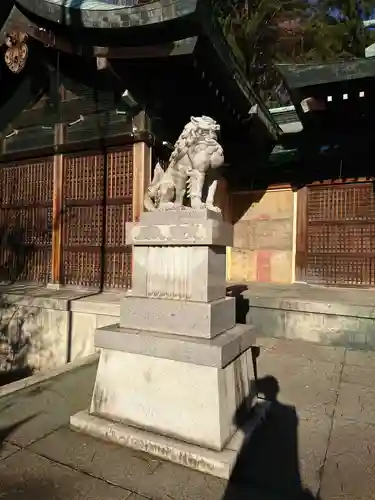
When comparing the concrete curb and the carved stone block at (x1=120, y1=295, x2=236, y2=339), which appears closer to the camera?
the carved stone block at (x1=120, y1=295, x2=236, y2=339)

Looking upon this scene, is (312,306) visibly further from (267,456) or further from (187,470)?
(187,470)

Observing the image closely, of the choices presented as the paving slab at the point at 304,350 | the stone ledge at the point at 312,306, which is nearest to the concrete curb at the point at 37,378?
the paving slab at the point at 304,350

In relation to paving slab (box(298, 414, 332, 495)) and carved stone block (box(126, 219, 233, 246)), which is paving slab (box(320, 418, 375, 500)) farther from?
carved stone block (box(126, 219, 233, 246))

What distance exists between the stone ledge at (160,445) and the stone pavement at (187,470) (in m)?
0.05

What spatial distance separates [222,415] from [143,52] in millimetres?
5107

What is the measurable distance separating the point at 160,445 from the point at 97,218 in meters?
5.30

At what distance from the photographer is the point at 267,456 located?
2.60 metres

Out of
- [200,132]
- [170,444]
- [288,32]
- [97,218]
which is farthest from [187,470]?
[288,32]

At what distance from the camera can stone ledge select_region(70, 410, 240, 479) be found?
7.79 ft

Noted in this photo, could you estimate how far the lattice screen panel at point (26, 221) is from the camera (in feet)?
25.3

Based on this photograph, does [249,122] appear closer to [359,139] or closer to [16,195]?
[359,139]

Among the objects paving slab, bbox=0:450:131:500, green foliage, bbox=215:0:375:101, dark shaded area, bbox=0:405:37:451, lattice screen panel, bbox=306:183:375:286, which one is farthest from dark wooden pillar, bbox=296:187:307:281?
paving slab, bbox=0:450:131:500

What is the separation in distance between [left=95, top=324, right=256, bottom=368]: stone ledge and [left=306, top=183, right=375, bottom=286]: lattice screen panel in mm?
5426

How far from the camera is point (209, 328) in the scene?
9.14 feet
